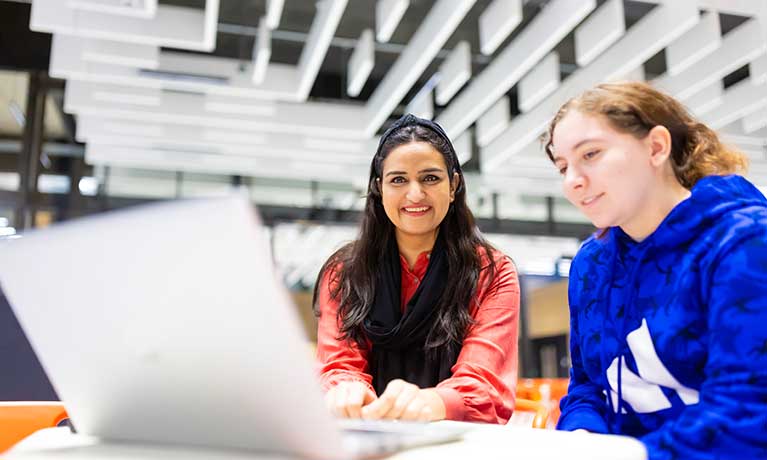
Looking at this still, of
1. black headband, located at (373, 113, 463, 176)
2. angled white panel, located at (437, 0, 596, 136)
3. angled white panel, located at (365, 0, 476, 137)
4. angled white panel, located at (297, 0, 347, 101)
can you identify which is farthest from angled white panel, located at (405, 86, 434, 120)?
black headband, located at (373, 113, 463, 176)

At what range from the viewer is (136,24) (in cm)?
363

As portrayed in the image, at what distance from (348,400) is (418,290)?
556 millimetres

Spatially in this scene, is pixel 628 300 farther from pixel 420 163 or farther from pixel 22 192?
pixel 22 192

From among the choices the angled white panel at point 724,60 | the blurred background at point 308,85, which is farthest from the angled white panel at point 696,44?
the angled white panel at point 724,60

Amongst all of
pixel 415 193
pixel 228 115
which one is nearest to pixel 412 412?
pixel 415 193

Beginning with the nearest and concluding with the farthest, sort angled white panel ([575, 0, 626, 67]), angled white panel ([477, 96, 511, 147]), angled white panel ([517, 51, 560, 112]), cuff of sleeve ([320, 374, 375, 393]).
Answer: cuff of sleeve ([320, 374, 375, 393])
angled white panel ([575, 0, 626, 67])
angled white panel ([517, 51, 560, 112])
angled white panel ([477, 96, 511, 147])

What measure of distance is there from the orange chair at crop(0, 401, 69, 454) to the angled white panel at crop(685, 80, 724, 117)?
166 inches

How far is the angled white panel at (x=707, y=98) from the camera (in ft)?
15.0

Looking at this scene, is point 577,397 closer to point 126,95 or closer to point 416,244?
point 416,244

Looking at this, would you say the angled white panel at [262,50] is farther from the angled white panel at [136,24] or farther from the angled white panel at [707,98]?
the angled white panel at [707,98]

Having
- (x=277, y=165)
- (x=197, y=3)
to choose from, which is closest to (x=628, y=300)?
(x=197, y=3)

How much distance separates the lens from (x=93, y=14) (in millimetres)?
3514

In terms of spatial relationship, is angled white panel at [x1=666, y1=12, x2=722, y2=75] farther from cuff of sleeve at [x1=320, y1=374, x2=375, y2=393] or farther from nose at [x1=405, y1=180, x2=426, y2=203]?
cuff of sleeve at [x1=320, y1=374, x2=375, y2=393]

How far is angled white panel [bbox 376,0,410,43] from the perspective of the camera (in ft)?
10.7
